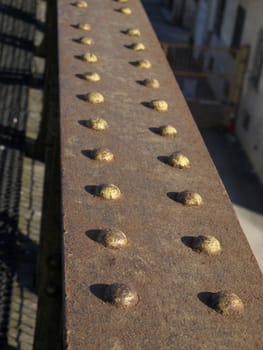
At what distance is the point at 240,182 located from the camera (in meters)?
14.9

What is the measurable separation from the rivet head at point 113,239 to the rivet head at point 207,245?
267mm

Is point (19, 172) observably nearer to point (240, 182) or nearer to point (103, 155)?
point (103, 155)

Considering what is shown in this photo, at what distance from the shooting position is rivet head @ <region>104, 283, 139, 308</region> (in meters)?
1.89

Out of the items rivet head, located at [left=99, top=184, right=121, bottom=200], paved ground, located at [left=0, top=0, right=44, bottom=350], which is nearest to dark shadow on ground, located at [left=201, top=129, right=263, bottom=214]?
paved ground, located at [left=0, top=0, right=44, bottom=350]

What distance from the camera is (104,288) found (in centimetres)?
198

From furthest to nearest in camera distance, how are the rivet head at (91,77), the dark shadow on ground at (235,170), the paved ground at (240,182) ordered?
the dark shadow on ground at (235,170), the paved ground at (240,182), the rivet head at (91,77)

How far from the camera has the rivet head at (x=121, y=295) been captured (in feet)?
6.19

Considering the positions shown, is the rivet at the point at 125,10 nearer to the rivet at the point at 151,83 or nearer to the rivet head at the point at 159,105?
the rivet at the point at 151,83

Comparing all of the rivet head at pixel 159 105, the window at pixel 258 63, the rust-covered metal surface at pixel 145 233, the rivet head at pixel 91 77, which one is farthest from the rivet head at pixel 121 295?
the window at pixel 258 63

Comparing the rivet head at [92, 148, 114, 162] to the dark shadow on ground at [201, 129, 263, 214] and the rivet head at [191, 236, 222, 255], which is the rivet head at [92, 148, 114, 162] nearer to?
the rivet head at [191, 236, 222, 255]

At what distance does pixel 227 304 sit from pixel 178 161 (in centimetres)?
95

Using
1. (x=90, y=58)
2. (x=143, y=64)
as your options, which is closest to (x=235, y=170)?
(x=143, y=64)

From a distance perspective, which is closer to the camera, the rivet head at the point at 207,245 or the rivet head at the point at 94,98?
the rivet head at the point at 207,245

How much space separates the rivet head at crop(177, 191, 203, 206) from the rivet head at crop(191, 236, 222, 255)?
0.25 meters
